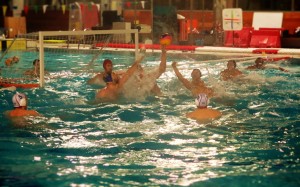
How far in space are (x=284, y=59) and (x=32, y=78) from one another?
7.85 m

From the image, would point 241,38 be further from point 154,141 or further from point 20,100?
point 154,141

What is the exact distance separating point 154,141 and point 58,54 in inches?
448

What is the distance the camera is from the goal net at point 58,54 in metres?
14.5

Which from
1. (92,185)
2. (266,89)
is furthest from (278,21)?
(92,185)

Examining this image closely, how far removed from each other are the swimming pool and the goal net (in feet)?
7.36

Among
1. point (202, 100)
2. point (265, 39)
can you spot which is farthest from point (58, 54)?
point (202, 100)

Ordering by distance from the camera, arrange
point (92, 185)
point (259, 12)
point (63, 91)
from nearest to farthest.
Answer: point (92, 185)
point (63, 91)
point (259, 12)

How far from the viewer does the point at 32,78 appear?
1354cm

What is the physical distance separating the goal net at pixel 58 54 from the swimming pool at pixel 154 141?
7.36 ft

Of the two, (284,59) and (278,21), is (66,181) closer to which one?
(284,59)

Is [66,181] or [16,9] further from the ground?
[16,9]

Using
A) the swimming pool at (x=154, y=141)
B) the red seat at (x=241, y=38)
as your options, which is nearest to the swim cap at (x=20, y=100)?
the swimming pool at (x=154, y=141)

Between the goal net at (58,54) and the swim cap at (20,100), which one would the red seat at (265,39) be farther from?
the swim cap at (20,100)

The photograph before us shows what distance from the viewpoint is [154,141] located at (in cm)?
804
